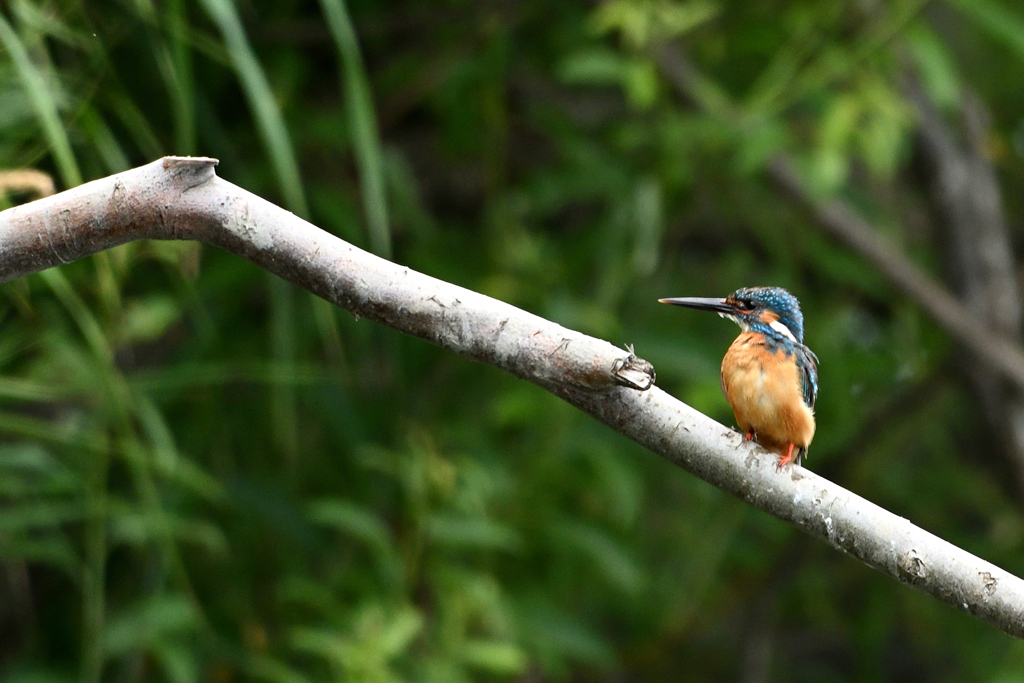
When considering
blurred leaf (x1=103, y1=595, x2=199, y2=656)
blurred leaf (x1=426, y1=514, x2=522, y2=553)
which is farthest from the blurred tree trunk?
blurred leaf (x1=103, y1=595, x2=199, y2=656)

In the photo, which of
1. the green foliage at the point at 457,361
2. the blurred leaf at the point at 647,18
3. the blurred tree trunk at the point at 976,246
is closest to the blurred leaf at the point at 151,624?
the green foliage at the point at 457,361

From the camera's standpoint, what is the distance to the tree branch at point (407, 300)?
108 cm

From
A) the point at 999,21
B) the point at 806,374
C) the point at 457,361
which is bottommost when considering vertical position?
the point at 806,374

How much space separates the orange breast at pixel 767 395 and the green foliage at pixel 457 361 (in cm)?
67

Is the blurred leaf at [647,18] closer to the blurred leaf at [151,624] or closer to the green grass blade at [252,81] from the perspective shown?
the green grass blade at [252,81]

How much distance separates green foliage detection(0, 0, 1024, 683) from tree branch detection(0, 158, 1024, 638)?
0.75 metres

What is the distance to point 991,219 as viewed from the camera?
11.3 ft

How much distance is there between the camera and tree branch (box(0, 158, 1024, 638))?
1.08m

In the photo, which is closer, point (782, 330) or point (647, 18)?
point (782, 330)

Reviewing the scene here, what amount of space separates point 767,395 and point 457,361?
5.57 feet

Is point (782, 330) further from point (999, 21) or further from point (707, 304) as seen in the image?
point (999, 21)

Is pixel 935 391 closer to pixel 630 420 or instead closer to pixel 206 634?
pixel 206 634

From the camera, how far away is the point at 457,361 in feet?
10.4

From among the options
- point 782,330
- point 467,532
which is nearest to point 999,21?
point 782,330
